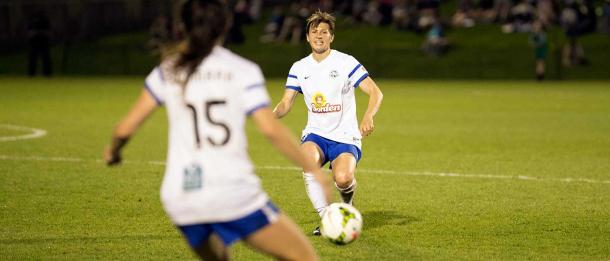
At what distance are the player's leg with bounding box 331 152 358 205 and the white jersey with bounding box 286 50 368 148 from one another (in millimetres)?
173

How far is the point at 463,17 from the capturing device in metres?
38.4

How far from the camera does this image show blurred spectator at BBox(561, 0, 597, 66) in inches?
1328

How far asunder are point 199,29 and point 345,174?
13.0ft

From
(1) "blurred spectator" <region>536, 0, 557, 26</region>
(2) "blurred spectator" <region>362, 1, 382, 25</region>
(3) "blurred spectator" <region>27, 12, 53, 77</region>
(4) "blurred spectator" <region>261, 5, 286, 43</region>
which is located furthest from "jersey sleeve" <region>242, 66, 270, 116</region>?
(2) "blurred spectator" <region>362, 1, 382, 25</region>

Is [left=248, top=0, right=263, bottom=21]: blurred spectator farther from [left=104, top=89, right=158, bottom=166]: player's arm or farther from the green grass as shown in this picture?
[left=104, top=89, right=158, bottom=166]: player's arm

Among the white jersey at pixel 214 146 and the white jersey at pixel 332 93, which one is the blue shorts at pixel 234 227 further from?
the white jersey at pixel 332 93

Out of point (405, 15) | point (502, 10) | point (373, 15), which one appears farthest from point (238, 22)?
→ point (502, 10)

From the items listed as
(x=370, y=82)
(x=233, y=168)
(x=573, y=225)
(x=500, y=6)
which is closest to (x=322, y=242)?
(x=370, y=82)

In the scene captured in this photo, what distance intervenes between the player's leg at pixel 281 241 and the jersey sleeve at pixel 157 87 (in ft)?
2.61

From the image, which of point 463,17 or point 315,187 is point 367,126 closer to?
point 315,187

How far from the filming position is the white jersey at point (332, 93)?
899cm

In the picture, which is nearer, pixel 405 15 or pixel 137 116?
pixel 137 116

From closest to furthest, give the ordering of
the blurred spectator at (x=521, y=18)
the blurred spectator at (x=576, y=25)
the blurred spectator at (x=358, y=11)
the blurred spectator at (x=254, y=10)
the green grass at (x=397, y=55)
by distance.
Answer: the blurred spectator at (x=576, y=25) → the green grass at (x=397, y=55) → the blurred spectator at (x=521, y=18) → the blurred spectator at (x=358, y=11) → the blurred spectator at (x=254, y=10)

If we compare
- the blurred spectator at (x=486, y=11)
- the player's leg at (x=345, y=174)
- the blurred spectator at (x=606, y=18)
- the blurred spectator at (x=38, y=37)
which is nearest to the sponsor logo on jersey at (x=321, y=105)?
the player's leg at (x=345, y=174)
